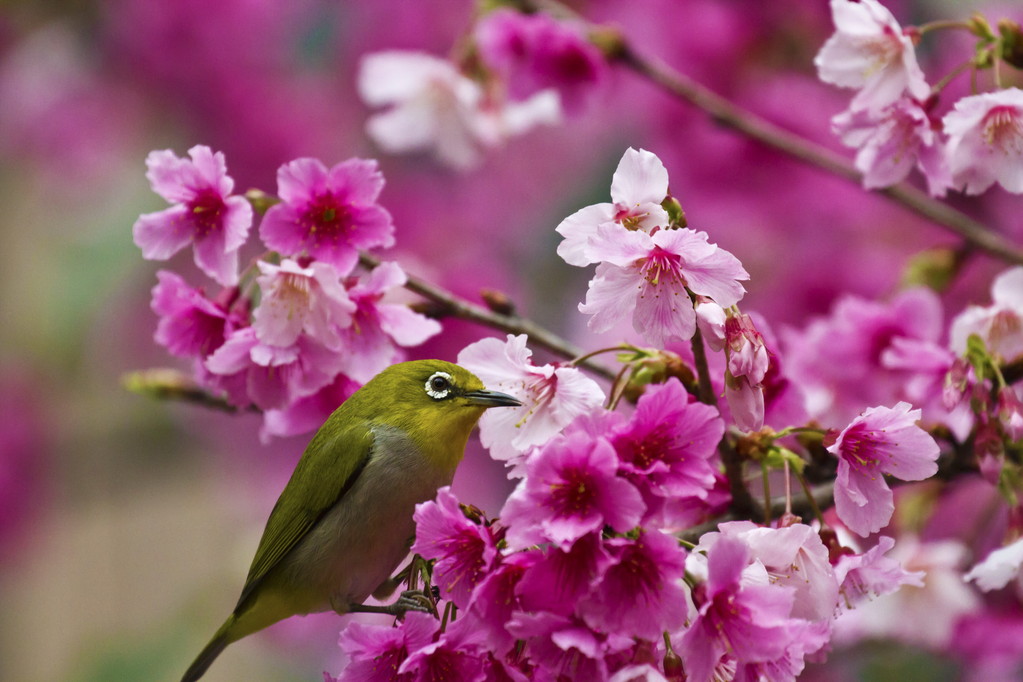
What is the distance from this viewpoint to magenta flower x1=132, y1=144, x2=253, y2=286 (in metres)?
0.52

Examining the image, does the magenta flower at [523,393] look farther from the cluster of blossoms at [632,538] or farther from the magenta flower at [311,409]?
the magenta flower at [311,409]

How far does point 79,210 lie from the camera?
1801mm

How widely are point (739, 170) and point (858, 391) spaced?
1.84ft

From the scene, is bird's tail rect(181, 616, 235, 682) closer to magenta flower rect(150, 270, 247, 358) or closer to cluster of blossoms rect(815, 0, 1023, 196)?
magenta flower rect(150, 270, 247, 358)

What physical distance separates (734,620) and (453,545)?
108 millimetres

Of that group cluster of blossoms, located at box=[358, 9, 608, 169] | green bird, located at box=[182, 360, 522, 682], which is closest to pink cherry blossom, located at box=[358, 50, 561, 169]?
cluster of blossoms, located at box=[358, 9, 608, 169]

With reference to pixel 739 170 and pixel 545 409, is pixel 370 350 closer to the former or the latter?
pixel 545 409

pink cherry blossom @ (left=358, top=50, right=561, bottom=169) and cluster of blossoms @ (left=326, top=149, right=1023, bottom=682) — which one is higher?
cluster of blossoms @ (left=326, top=149, right=1023, bottom=682)

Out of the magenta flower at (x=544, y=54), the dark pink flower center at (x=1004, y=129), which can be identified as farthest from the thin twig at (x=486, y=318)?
the magenta flower at (x=544, y=54)

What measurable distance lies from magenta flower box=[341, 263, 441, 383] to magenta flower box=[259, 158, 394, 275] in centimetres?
2

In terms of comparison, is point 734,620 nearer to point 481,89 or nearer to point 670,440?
point 670,440

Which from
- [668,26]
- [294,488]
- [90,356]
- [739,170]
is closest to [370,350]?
[294,488]

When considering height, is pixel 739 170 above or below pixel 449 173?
above

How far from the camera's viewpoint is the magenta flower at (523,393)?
1.41 feet
